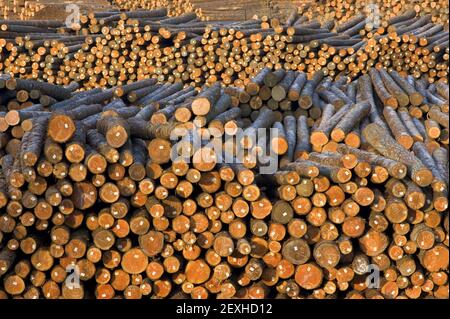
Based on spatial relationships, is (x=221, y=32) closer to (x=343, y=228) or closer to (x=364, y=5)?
(x=364, y=5)

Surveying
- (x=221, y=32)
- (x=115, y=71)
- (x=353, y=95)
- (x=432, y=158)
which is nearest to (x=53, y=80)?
(x=115, y=71)

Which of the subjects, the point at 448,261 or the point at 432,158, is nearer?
the point at 448,261

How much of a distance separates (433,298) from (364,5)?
1015 centimetres

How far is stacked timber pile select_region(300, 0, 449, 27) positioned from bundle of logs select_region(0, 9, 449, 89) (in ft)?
5.68

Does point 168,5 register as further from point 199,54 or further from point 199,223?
point 199,223

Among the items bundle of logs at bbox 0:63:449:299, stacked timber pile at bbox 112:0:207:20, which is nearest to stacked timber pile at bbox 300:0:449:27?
Result: stacked timber pile at bbox 112:0:207:20

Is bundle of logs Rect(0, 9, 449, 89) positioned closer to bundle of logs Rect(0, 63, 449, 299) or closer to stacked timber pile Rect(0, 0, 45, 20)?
stacked timber pile Rect(0, 0, 45, 20)

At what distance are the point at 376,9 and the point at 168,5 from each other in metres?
5.49

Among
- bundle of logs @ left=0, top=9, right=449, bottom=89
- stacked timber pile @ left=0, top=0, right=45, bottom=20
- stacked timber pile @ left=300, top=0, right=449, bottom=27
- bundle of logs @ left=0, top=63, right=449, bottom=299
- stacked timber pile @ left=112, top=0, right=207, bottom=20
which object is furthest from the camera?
stacked timber pile @ left=112, top=0, right=207, bottom=20

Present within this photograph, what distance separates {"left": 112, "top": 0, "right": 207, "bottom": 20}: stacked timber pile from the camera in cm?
1425

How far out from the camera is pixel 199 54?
31.6 feet

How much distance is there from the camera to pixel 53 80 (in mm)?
9805

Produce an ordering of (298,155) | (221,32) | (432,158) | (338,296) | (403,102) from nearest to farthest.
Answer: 1. (338,296)
2. (432,158)
3. (298,155)
4. (403,102)
5. (221,32)

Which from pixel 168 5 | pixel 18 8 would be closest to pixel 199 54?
pixel 168 5
